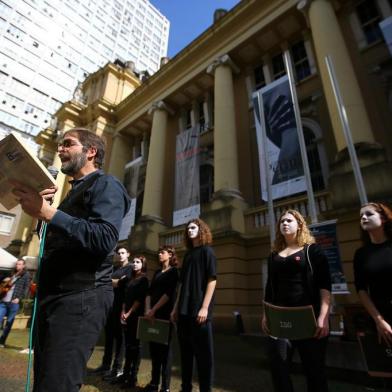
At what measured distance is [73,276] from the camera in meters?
1.32

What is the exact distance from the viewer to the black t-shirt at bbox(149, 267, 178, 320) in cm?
345

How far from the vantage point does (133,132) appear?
19.2m

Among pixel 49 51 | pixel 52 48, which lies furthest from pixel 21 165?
pixel 52 48

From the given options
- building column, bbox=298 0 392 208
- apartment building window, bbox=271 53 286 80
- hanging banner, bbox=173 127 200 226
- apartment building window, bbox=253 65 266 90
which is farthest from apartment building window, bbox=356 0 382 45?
hanging banner, bbox=173 127 200 226

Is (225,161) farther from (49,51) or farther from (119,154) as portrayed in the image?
(49,51)

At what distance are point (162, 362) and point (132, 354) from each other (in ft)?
2.04

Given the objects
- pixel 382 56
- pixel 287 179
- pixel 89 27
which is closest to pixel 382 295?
pixel 287 179

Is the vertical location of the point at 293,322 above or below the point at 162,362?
above

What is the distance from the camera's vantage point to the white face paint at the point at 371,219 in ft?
8.20

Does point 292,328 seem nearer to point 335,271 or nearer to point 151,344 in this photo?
point 151,344

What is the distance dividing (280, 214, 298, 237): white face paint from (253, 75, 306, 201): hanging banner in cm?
504

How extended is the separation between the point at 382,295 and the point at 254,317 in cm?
653

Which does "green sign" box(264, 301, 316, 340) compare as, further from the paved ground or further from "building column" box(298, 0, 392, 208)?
"building column" box(298, 0, 392, 208)

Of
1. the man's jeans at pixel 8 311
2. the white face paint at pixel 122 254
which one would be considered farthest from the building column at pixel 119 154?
the white face paint at pixel 122 254
